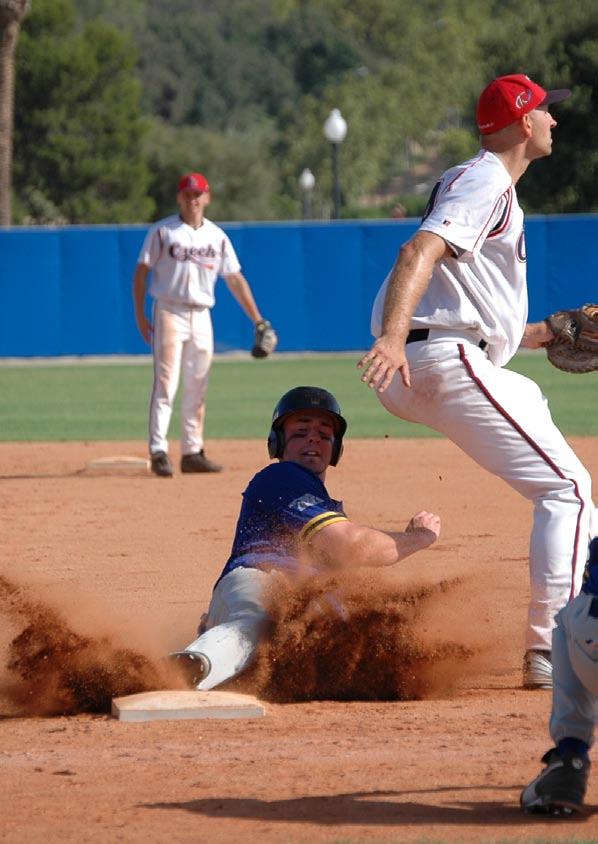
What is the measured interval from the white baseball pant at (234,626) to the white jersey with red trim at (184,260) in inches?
254

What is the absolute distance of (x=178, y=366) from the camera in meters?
11.7

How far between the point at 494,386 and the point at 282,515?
874 millimetres

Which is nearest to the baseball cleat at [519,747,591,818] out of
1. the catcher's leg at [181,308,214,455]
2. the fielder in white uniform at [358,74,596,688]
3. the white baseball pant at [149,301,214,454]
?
the fielder in white uniform at [358,74,596,688]

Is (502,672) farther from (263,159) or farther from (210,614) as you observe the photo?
(263,159)

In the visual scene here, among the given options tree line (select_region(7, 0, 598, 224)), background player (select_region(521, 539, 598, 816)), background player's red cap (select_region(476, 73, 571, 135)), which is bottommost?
background player (select_region(521, 539, 598, 816))

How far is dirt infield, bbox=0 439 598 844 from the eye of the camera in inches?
150

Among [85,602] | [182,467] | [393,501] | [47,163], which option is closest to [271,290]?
[182,467]

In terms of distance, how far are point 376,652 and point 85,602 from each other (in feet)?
5.37

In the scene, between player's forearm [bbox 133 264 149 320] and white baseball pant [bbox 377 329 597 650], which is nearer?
white baseball pant [bbox 377 329 597 650]

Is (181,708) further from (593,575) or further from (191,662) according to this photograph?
(593,575)

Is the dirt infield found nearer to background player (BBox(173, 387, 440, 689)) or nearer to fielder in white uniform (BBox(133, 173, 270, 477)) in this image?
background player (BBox(173, 387, 440, 689))

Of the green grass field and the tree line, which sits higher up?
the tree line

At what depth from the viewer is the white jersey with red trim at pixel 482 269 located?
202 inches

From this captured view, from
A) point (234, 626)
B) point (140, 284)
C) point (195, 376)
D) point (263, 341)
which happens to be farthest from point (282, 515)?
point (263, 341)
